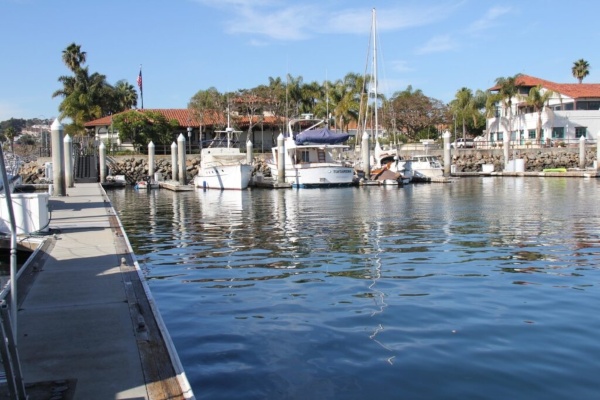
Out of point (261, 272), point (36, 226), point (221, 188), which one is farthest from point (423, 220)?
point (221, 188)

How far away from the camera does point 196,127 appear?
7206 centimetres

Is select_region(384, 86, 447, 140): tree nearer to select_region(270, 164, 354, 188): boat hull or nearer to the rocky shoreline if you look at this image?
the rocky shoreline

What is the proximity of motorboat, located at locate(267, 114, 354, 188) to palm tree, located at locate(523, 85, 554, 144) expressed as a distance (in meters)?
31.4

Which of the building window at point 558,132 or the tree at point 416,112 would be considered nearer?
the building window at point 558,132

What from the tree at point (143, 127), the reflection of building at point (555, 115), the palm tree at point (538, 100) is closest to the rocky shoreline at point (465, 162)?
the reflection of building at point (555, 115)

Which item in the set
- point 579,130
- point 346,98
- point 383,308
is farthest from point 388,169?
point 383,308

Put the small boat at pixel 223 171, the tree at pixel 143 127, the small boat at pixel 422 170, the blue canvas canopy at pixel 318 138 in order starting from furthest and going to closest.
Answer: the tree at pixel 143 127 < the small boat at pixel 422 170 < the blue canvas canopy at pixel 318 138 < the small boat at pixel 223 171

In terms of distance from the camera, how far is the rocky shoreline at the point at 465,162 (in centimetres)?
5800

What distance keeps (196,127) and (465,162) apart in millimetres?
30282

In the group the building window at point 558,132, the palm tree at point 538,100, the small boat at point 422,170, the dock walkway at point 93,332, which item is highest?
the palm tree at point 538,100

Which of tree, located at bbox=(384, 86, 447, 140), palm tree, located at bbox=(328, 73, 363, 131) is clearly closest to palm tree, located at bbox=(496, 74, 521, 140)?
tree, located at bbox=(384, 86, 447, 140)

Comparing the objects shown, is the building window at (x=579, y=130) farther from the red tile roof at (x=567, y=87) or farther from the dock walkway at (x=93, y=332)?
the dock walkway at (x=93, y=332)

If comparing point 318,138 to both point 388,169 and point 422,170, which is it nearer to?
point 388,169

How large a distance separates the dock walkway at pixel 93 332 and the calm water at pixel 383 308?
0.69 metres
